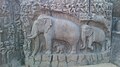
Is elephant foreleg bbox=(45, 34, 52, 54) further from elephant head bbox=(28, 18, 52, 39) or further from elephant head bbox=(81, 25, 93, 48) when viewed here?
elephant head bbox=(81, 25, 93, 48)

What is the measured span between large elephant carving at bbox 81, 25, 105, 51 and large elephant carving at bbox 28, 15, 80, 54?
0.11 meters

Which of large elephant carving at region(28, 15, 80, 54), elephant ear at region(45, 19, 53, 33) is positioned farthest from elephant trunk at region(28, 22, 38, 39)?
elephant ear at region(45, 19, 53, 33)

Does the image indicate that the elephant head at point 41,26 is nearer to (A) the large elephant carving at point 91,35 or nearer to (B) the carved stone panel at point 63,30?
(B) the carved stone panel at point 63,30

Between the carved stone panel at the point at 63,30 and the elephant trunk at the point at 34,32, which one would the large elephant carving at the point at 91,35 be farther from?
the elephant trunk at the point at 34,32

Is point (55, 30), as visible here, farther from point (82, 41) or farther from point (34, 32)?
point (82, 41)

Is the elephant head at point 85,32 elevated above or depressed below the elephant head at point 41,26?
below

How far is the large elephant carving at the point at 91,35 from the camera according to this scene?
3.31 meters

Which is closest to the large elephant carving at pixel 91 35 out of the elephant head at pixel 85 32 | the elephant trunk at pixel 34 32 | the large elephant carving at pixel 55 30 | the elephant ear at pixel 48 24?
the elephant head at pixel 85 32

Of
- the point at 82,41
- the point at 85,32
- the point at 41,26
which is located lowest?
the point at 82,41

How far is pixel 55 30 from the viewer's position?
329 cm

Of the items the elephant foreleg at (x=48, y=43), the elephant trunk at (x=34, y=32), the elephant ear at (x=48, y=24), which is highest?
the elephant ear at (x=48, y=24)

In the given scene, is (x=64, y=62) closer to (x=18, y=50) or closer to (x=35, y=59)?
(x=35, y=59)

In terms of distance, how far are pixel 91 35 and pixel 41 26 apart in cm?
86

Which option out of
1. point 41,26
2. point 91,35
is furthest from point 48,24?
point 91,35
